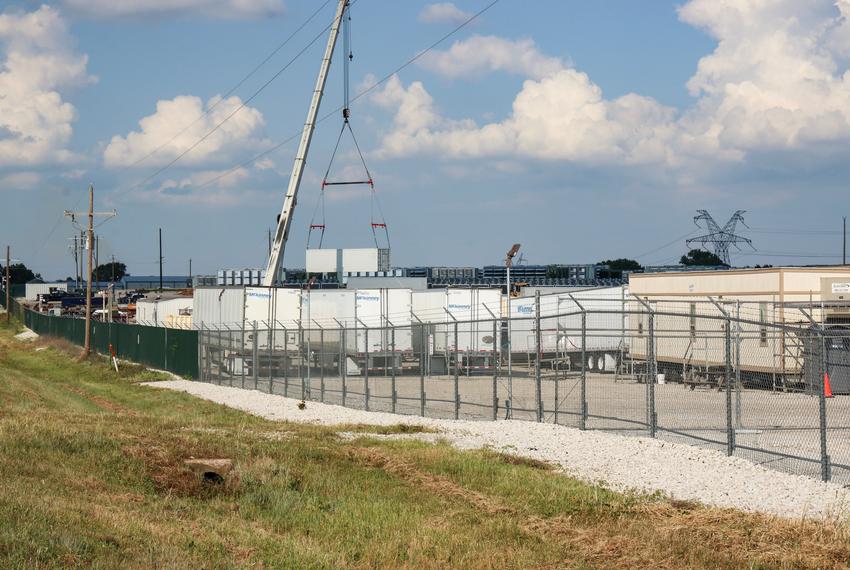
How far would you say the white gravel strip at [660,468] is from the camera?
13.1m

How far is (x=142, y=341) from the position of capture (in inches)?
2068

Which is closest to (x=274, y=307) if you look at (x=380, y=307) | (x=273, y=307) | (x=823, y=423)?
→ (x=273, y=307)

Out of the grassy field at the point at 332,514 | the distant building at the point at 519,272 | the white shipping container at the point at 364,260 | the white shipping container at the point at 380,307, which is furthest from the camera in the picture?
the distant building at the point at 519,272

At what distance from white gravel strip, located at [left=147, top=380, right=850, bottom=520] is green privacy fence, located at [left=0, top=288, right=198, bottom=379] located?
24.0m

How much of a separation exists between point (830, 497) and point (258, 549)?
760 cm

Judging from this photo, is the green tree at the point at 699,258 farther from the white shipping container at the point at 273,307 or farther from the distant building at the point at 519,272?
the white shipping container at the point at 273,307

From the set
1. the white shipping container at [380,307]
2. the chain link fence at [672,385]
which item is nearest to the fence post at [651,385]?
the chain link fence at [672,385]

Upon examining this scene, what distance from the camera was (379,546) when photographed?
10.0 m

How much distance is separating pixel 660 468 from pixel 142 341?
135ft

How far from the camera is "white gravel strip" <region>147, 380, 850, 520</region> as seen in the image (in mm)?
13117

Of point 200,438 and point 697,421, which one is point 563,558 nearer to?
point 200,438

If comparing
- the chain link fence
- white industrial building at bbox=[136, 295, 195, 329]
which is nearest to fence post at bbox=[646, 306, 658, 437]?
the chain link fence

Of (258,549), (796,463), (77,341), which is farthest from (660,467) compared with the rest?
(77,341)

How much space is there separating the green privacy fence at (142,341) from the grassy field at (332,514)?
2747cm
